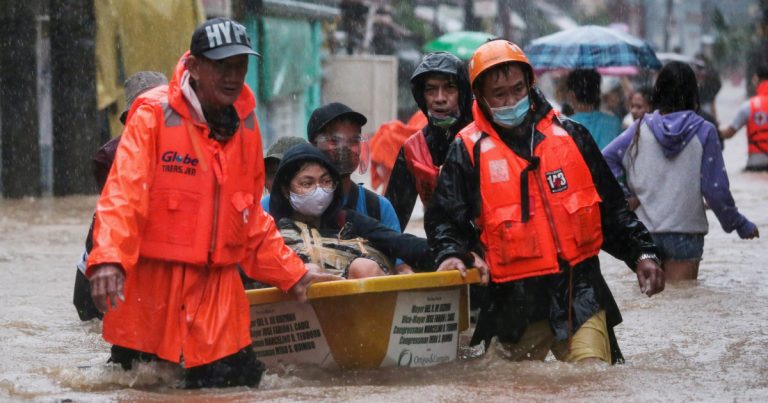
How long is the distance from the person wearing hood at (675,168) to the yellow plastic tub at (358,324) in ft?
11.6

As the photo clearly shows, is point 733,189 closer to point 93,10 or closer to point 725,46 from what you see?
point 93,10

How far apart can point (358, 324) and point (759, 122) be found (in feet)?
44.4

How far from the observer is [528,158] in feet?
19.3

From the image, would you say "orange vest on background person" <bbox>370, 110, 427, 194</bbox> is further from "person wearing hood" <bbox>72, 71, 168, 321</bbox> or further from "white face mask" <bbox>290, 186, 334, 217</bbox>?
"white face mask" <bbox>290, 186, 334, 217</bbox>


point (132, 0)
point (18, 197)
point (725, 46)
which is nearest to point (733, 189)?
point (132, 0)

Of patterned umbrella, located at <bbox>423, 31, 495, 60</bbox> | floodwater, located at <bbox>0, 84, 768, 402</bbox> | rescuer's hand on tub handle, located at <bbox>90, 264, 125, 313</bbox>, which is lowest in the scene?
floodwater, located at <bbox>0, 84, 768, 402</bbox>

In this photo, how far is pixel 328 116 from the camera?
7262 millimetres

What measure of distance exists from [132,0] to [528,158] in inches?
403

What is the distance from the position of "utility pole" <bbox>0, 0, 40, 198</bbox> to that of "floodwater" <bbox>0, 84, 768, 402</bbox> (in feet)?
14.4

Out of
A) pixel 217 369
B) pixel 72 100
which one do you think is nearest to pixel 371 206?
pixel 217 369

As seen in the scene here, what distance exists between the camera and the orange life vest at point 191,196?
17.6ft

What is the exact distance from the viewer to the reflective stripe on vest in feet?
59.6

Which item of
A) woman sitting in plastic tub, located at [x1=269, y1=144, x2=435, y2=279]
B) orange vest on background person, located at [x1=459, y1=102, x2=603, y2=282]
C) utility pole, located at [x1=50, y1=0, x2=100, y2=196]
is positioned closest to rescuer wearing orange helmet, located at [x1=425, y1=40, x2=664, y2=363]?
orange vest on background person, located at [x1=459, y1=102, x2=603, y2=282]

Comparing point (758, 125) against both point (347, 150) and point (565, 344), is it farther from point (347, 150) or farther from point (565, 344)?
point (565, 344)
